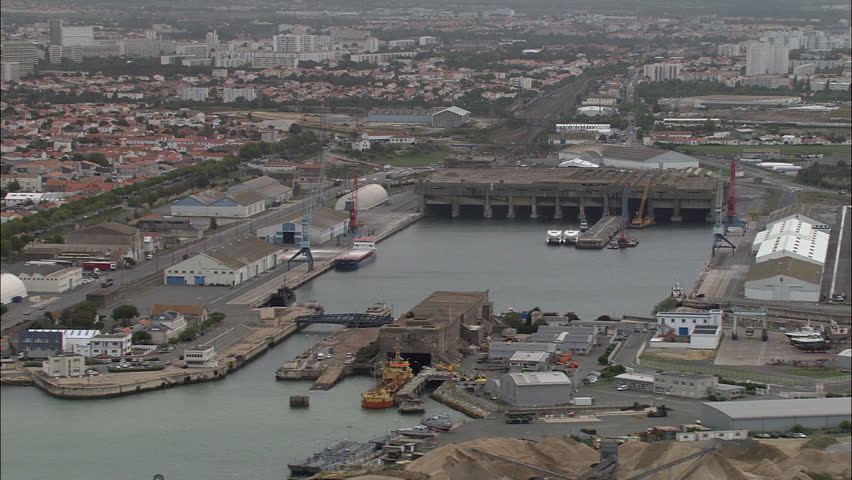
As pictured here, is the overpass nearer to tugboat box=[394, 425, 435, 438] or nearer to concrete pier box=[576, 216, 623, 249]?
tugboat box=[394, 425, 435, 438]

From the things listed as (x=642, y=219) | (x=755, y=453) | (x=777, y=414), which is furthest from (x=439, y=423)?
(x=642, y=219)

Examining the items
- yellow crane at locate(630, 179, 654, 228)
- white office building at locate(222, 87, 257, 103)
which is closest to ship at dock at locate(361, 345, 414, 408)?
yellow crane at locate(630, 179, 654, 228)

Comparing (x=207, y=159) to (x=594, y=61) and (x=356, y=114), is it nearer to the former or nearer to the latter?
(x=356, y=114)

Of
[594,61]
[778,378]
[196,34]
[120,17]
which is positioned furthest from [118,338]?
[120,17]

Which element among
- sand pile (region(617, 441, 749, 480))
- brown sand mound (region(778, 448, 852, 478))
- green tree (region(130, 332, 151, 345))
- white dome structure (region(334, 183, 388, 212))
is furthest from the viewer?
white dome structure (region(334, 183, 388, 212))

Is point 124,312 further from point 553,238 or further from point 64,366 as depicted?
point 553,238

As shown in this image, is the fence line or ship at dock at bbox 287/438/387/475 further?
the fence line

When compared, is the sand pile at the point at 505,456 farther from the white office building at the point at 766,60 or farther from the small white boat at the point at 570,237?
the white office building at the point at 766,60

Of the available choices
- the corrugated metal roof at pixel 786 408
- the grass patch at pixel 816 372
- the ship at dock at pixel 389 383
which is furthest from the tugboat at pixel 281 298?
the corrugated metal roof at pixel 786 408
